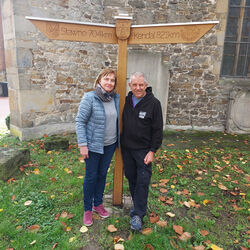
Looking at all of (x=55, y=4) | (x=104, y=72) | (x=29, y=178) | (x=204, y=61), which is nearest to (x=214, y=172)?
(x=104, y=72)

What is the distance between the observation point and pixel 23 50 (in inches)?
197

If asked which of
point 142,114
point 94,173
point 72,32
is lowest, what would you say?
point 94,173

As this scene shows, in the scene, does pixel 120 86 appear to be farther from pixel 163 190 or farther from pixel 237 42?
pixel 237 42

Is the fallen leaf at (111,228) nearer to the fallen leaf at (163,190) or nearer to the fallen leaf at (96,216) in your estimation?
the fallen leaf at (96,216)

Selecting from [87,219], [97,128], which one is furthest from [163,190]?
[97,128]

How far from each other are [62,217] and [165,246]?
48.7 inches

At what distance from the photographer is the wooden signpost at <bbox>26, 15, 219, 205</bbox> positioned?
85.8 inches

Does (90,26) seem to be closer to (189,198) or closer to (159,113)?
(159,113)

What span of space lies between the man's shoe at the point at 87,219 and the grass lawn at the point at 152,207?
0.06 meters

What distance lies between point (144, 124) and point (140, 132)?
98 mm

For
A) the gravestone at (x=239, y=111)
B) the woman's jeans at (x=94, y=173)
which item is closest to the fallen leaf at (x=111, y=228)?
the woman's jeans at (x=94, y=173)

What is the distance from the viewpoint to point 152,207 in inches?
112

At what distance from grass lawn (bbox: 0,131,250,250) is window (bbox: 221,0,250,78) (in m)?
3.42

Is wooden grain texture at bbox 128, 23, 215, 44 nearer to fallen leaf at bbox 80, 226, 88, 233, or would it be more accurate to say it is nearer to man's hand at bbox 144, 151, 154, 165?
man's hand at bbox 144, 151, 154, 165
